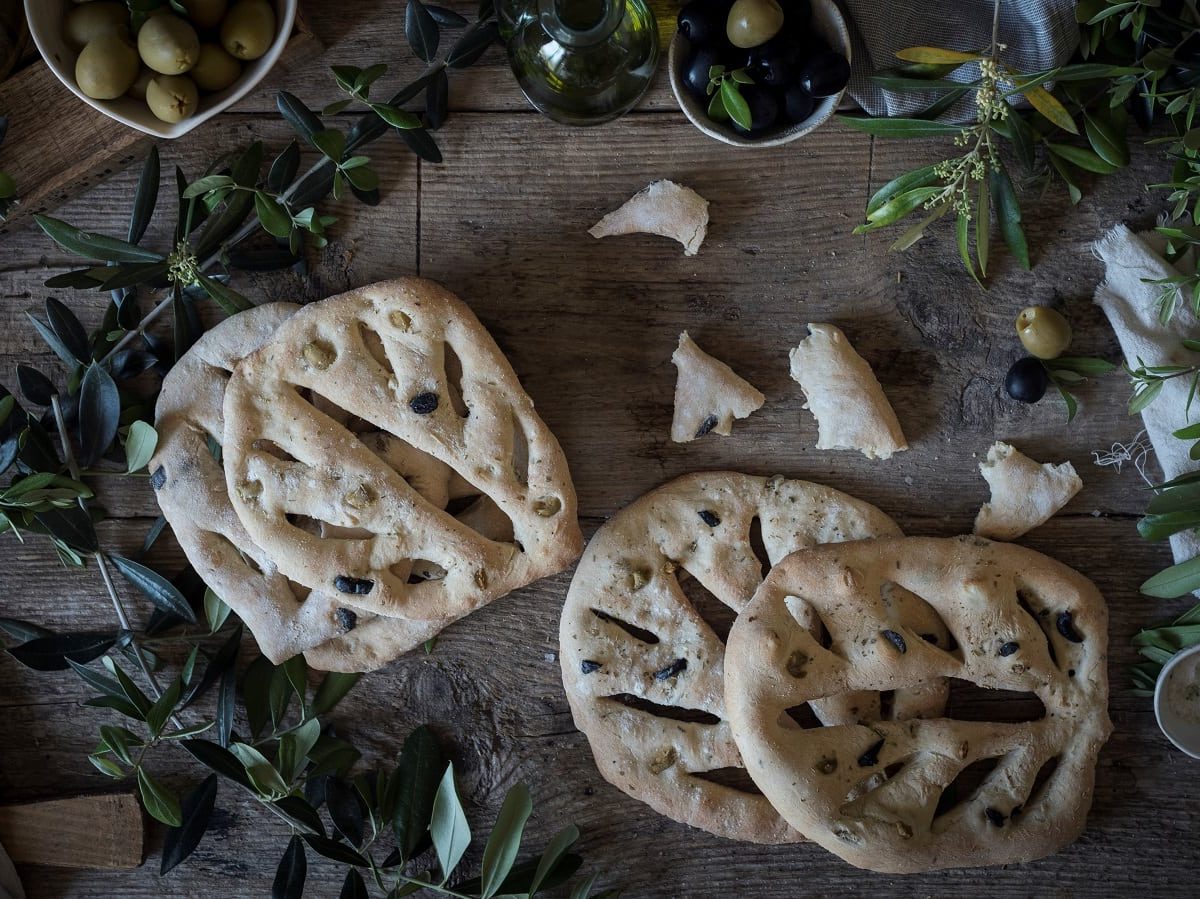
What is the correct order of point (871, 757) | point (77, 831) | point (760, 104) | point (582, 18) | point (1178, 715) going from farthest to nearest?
1. point (77, 831)
2. point (1178, 715)
3. point (871, 757)
4. point (760, 104)
5. point (582, 18)

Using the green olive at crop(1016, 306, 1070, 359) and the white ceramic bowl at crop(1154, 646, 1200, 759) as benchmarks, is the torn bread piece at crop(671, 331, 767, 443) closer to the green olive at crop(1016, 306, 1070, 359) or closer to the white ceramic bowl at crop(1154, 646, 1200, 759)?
the green olive at crop(1016, 306, 1070, 359)

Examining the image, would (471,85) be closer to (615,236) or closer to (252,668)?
(615,236)

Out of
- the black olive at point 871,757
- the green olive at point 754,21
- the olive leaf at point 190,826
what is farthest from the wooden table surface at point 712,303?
the olive leaf at point 190,826

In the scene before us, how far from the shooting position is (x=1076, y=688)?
208cm

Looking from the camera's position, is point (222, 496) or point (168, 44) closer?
point (168, 44)

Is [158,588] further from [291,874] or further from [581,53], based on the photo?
[581,53]

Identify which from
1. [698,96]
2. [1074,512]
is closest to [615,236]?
[698,96]

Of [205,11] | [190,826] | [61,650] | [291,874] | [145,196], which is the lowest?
[291,874]

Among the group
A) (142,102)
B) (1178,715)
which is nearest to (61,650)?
(142,102)

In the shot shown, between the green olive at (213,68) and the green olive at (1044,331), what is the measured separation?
1.77 m

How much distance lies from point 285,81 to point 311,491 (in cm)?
94

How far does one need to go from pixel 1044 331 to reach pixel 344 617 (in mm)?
1643

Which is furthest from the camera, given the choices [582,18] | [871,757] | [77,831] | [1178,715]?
[77,831]

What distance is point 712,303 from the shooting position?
84.4 inches
